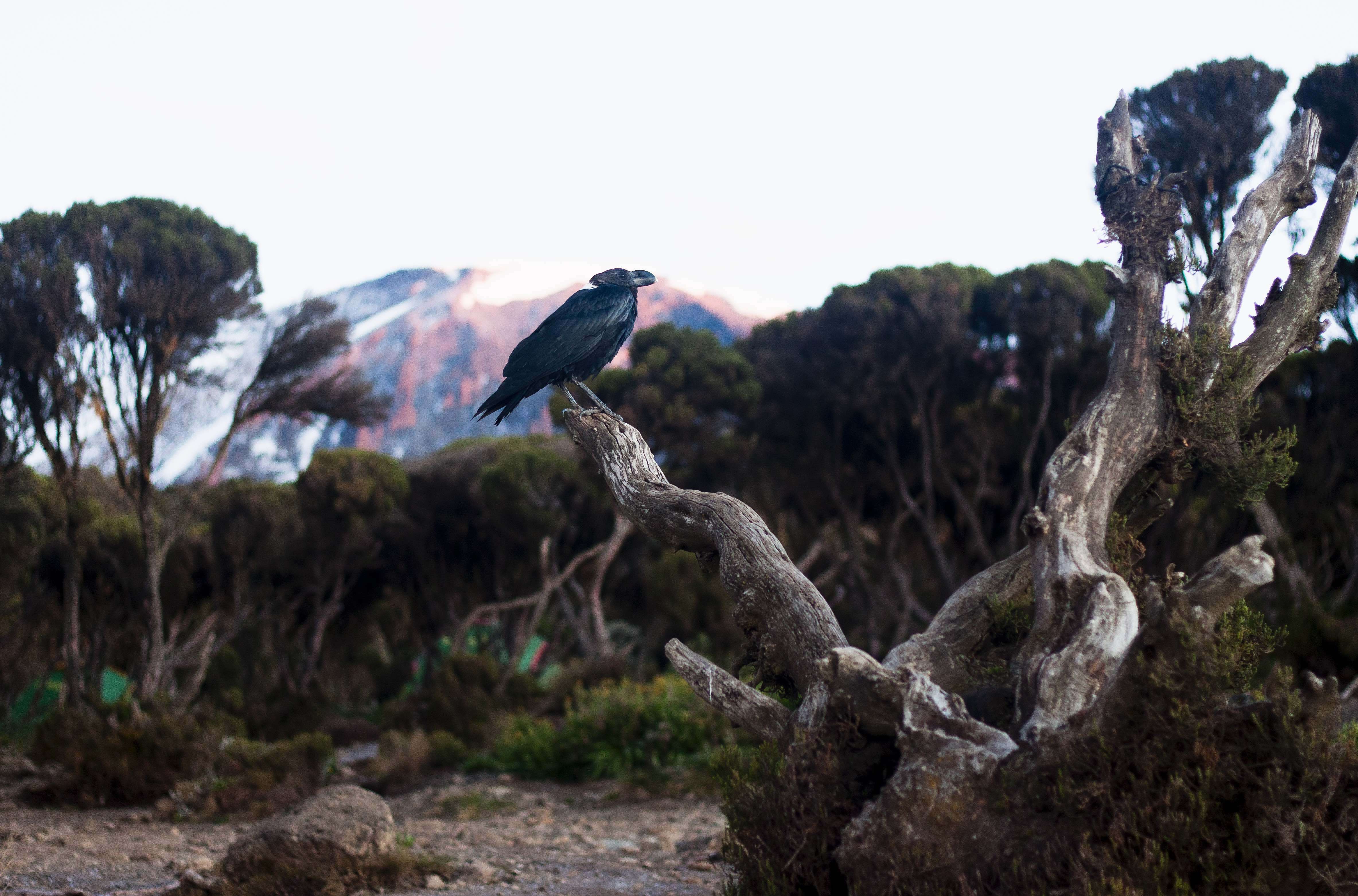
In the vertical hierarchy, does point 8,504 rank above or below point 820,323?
below

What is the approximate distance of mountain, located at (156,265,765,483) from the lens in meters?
59.5

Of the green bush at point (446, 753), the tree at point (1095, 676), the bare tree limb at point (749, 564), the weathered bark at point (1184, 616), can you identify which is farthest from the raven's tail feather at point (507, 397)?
the green bush at point (446, 753)

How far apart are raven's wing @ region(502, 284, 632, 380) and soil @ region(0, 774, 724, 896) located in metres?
2.83

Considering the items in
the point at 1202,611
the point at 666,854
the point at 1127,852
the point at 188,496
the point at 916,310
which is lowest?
the point at 666,854

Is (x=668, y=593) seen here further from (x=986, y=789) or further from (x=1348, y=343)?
(x=986, y=789)

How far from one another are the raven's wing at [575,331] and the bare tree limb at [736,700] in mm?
1666

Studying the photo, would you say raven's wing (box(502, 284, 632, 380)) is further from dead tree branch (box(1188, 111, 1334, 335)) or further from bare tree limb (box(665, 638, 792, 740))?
dead tree branch (box(1188, 111, 1334, 335))

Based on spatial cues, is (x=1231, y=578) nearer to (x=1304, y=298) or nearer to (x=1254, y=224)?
(x=1304, y=298)

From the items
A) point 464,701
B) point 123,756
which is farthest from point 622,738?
point 123,756

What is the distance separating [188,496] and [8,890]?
33.4 feet

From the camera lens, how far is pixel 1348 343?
41.1ft

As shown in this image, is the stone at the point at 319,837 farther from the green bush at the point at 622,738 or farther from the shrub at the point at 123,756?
the shrub at the point at 123,756

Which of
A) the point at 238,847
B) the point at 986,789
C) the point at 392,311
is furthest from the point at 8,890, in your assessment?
the point at 392,311

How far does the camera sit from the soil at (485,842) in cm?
562
